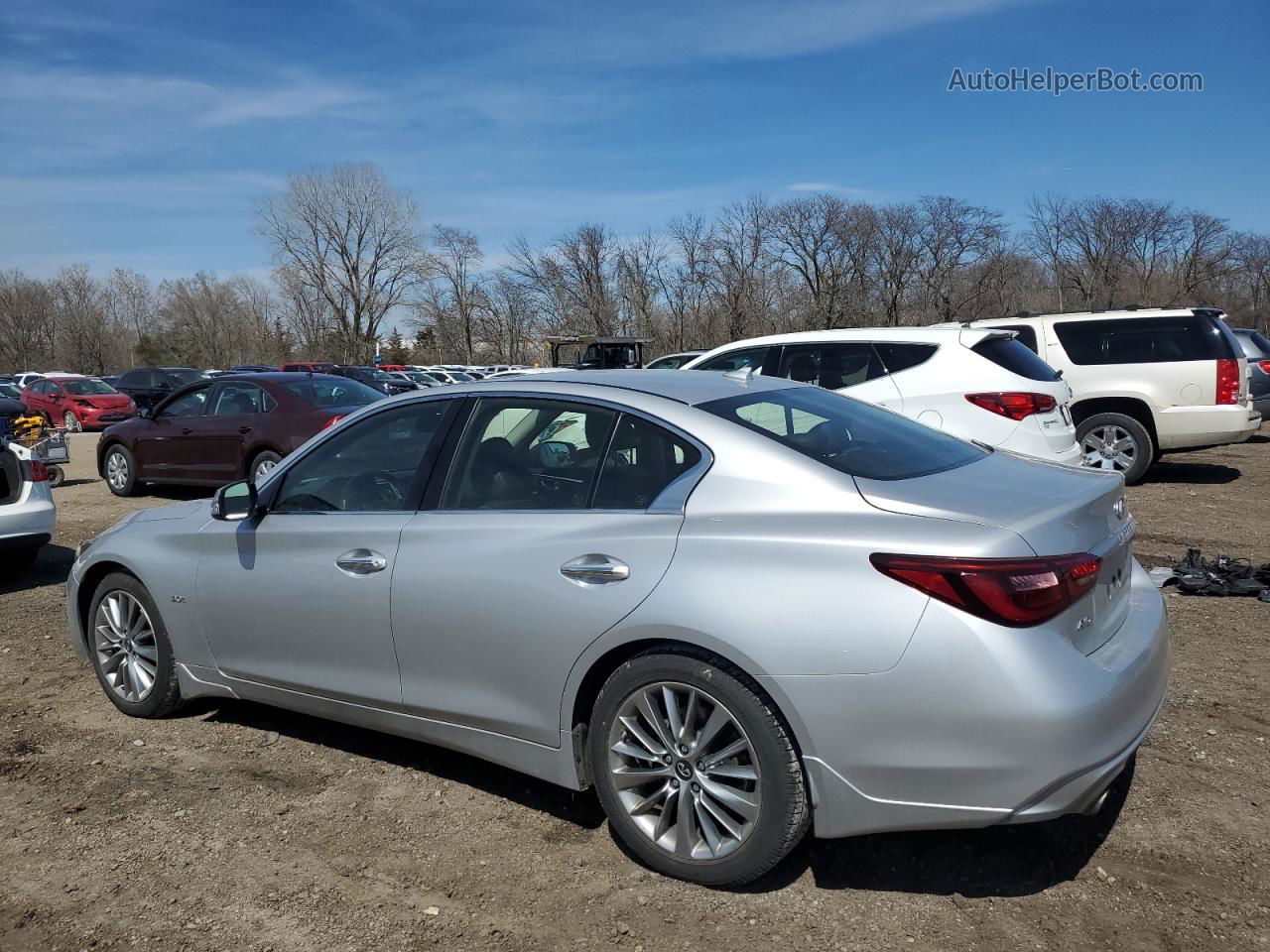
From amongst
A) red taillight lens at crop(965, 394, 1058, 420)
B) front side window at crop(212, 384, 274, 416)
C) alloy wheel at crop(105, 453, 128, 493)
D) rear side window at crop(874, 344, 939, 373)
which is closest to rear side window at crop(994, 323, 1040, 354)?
rear side window at crop(874, 344, 939, 373)

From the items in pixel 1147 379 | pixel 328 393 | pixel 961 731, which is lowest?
pixel 961 731

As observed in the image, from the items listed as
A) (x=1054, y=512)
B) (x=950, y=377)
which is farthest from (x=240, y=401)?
(x=1054, y=512)

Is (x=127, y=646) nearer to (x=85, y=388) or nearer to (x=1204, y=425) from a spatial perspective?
(x=1204, y=425)

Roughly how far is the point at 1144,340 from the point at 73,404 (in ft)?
86.4

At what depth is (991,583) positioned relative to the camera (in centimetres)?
261

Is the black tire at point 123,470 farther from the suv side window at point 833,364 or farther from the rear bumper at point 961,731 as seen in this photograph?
the rear bumper at point 961,731

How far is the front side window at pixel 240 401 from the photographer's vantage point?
36.9 feet

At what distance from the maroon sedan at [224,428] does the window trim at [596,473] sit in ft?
24.8

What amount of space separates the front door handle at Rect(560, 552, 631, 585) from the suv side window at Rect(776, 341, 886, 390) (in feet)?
19.5

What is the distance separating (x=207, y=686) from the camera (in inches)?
169

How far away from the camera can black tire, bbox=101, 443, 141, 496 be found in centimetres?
1228

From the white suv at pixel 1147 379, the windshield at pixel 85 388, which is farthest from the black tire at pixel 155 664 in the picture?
the windshield at pixel 85 388

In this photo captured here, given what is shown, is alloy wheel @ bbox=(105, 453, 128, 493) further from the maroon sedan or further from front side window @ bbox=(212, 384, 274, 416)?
front side window @ bbox=(212, 384, 274, 416)

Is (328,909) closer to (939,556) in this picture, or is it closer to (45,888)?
(45,888)
